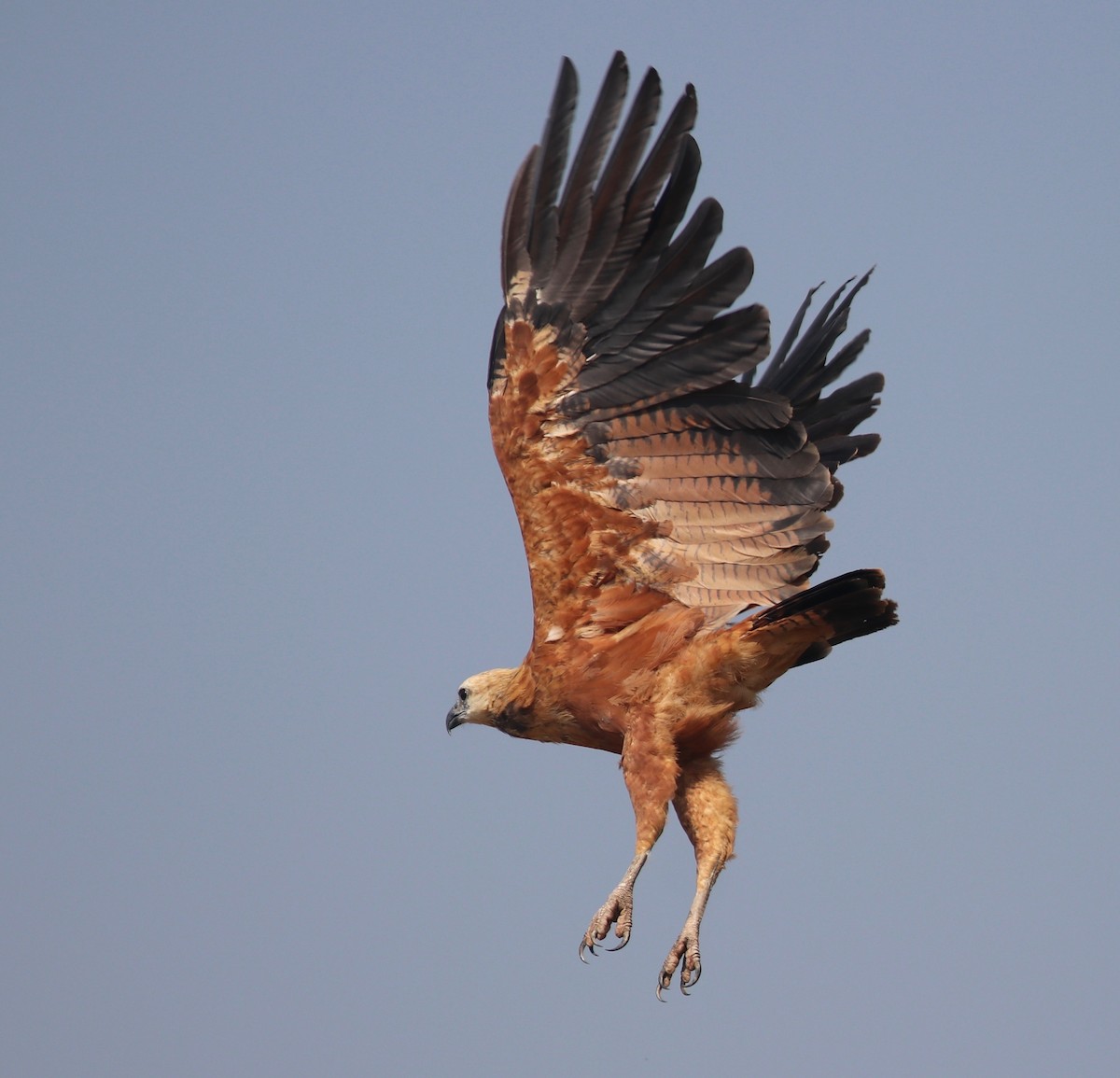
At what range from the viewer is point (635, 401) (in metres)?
9.00

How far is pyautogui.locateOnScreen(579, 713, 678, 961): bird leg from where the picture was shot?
883 cm

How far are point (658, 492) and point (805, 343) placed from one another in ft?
7.91

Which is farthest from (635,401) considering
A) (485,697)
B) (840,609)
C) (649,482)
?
(485,697)

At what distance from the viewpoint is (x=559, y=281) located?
8906 mm

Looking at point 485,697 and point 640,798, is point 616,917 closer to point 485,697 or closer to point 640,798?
point 640,798

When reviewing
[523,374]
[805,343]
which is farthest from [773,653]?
[805,343]

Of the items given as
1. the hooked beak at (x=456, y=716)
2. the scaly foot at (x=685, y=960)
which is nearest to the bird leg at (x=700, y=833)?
the scaly foot at (x=685, y=960)

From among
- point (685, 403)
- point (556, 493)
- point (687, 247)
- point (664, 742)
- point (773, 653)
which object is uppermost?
point (687, 247)

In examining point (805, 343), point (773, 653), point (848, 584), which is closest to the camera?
point (848, 584)

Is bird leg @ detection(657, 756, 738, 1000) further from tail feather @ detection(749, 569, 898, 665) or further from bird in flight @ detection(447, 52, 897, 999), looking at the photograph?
tail feather @ detection(749, 569, 898, 665)

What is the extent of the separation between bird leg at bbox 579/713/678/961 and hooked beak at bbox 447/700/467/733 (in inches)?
49.3

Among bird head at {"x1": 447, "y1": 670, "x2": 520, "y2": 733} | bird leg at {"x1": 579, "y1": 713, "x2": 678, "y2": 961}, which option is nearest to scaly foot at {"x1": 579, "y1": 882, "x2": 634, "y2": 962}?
bird leg at {"x1": 579, "y1": 713, "x2": 678, "y2": 961}

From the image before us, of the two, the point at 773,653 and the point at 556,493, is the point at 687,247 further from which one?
the point at 773,653

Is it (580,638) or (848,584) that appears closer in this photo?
(848,584)
